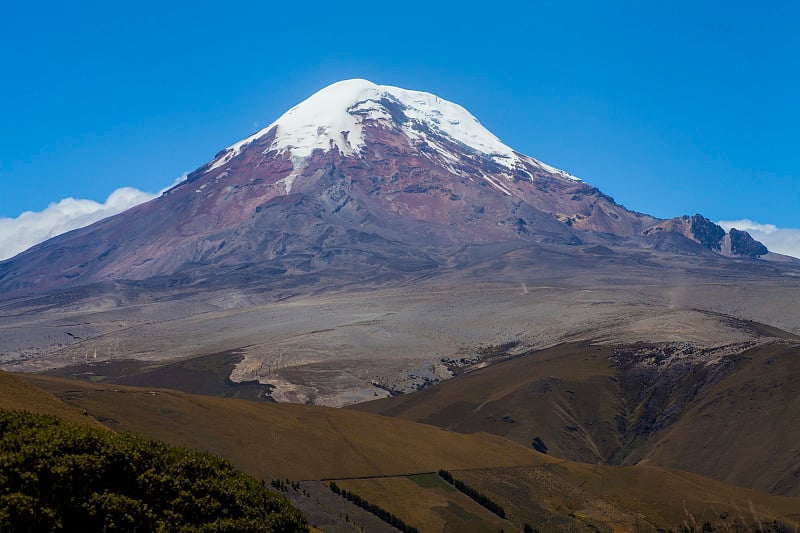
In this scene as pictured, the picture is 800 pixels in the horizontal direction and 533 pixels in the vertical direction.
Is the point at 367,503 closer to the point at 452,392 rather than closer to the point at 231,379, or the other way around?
the point at 452,392

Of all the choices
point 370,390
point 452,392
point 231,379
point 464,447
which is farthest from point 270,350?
point 464,447

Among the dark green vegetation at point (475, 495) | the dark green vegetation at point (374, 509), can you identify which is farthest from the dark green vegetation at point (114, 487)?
the dark green vegetation at point (475, 495)

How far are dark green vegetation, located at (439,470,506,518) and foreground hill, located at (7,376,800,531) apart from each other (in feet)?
3.14

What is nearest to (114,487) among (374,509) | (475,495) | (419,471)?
(374,509)

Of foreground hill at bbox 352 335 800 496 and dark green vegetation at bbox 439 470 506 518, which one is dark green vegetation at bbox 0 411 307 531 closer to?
dark green vegetation at bbox 439 470 506 518

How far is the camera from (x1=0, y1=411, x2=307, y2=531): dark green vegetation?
26.1 metres

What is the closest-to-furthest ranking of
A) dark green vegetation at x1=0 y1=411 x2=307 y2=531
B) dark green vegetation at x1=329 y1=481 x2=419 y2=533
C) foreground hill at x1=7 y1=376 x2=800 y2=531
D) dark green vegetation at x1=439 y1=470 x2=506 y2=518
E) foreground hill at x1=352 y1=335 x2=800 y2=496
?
dark green vegetation at x1=0 y1=411 x2=307 y2=531 < dark green vegetation at x1=329 y1=481 x2=419 y2=533 < foreground hill at x1=7 y1=376 x2=800 y2=531 < dark green vegetation at x1=439 y1=470 x2=506 y2=518 < foreground hill at x1=352 y1=335 x2=800 y2=496

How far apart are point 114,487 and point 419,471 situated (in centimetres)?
6349

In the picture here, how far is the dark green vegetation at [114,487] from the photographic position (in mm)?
26109

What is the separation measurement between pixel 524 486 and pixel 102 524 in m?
→ 66.4

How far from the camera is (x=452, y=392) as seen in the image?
148125 millimetres

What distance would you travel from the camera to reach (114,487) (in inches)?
1105

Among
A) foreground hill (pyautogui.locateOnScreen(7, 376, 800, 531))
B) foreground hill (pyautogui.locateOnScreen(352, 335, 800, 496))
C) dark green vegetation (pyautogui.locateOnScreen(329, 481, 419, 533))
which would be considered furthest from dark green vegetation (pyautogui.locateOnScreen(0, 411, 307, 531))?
foreground hill (pyautogui.locateOnScreen(352, 335, 800, 496))

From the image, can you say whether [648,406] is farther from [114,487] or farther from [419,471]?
[114,487]
